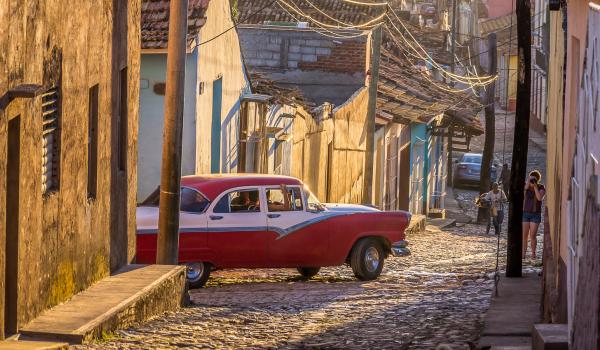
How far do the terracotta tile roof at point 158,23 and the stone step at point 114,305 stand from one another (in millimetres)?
5557

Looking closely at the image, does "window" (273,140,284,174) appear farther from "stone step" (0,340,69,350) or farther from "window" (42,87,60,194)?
"stone step" (0,340,69,350)

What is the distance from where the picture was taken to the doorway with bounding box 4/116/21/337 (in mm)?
10648

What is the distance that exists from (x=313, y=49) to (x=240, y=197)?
15.5m

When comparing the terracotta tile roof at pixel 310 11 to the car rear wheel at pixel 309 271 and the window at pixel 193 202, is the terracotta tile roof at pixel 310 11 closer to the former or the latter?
the car rear wheel at pixel 309 271

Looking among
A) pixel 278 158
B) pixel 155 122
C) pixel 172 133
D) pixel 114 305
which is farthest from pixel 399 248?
pixel 114 305

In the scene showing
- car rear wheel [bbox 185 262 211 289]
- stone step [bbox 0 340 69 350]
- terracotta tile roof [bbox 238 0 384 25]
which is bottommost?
car rear wheel [bbox 185 262 211 289]

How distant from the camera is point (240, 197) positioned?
58.6ft

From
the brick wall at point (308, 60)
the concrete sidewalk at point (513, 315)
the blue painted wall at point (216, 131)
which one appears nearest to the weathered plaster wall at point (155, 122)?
the blue painted wall at point (216, 131)

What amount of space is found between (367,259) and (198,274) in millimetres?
2841

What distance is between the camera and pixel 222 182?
17734mm

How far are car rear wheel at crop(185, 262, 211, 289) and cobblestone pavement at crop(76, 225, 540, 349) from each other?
0.15 m

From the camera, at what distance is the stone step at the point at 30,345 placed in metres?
9.90

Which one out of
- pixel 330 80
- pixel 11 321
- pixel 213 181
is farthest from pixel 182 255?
pixel 330 80

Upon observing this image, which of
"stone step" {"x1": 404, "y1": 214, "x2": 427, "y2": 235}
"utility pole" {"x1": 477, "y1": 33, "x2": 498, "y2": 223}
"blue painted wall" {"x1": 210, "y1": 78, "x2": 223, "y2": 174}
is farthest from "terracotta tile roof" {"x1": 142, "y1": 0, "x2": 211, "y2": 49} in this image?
"utility pole" {"x1": 477, "y1": 33, "x2": 498, "y2": 223}
